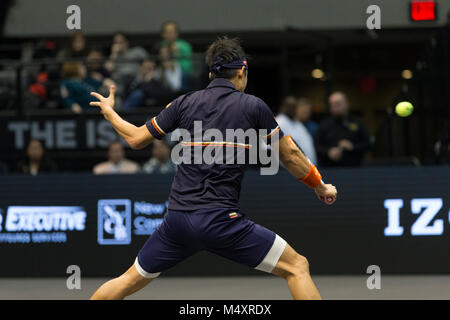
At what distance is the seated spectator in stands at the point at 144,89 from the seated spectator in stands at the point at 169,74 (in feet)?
0.32

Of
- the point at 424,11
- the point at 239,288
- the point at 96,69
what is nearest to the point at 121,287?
the point at 239,288

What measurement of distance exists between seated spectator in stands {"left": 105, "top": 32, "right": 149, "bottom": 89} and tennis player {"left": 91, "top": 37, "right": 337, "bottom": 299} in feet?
24.9

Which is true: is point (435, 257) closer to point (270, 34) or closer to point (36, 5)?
point (270, 34)

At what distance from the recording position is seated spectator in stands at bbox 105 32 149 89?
13438 millimetres

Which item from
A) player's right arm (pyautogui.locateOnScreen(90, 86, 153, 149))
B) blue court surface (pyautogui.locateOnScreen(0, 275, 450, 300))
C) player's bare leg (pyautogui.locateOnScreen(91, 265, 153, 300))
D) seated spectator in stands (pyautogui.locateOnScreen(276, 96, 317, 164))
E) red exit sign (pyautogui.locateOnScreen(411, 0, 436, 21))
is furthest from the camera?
red exit sign (pyautogui.locateOnScreen(411, 0, 436, 21))

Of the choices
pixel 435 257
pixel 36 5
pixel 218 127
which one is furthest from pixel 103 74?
pixel 218 127

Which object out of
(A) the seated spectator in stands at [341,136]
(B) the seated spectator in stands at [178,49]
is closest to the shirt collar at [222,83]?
(A) the seated spectator in stands at [341,136]

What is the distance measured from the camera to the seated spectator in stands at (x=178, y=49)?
12.8 m

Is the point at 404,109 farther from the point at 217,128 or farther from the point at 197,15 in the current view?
the point at 217,128

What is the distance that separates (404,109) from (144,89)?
12.8 ft

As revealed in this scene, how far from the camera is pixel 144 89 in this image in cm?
1290

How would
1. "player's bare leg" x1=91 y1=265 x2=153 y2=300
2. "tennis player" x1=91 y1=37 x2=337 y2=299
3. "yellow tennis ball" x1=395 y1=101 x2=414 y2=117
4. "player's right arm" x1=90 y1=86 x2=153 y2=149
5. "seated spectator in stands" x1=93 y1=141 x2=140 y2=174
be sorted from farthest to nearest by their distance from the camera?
"yellow tennis ball" x1=395 y1=101 x2=414 y2=117, "seated spectator in stands" x1=93 y1=141 x2=140 y2=174, "player's right arm" x1=90 y1=86 x2=153 y2=149, "player's bare leg" x1=91 y1=265 x2=153 y2=300, "tennis player" x1=91 y1=37 x2=337 y2=299

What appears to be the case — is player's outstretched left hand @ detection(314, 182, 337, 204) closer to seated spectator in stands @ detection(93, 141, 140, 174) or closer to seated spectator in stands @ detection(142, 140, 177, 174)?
seated spectator in stands @ detection(142, 140, 177, 174)

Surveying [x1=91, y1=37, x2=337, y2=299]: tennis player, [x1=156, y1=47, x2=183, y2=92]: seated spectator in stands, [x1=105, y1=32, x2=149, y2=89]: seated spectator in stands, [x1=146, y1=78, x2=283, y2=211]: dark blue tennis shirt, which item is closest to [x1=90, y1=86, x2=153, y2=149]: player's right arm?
[x1=91, y1=37, x2=337, y2=299]: tennis player
